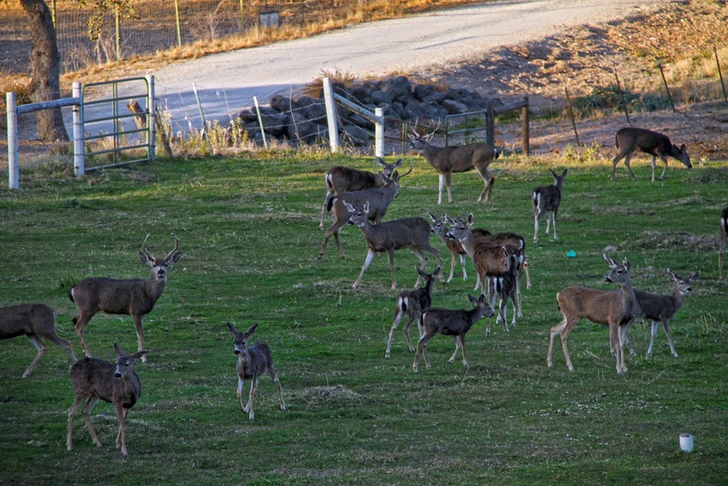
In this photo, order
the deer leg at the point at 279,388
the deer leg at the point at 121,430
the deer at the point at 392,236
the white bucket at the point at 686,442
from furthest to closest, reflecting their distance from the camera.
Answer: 1. the deer at the point at 392,236
2. the deer leg at the point at 279,388
3. the deer leg at the point at 121,430
4. the white bucket at the point at 686,442

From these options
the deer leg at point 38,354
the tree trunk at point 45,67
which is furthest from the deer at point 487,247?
the tree trunk at point 45,67

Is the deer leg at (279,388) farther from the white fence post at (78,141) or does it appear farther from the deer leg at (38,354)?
the white fence post at (78,141)

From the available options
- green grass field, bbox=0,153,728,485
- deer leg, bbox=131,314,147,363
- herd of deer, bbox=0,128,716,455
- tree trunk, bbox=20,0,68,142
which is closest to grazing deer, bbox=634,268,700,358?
herd of deer, bbox=0,128,716,455

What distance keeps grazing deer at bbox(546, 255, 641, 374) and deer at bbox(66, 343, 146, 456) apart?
530 cm

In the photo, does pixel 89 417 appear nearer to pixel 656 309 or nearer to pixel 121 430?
pixel 121 430

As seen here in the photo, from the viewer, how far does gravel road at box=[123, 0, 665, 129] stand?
3800 cm

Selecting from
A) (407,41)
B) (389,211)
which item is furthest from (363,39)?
(389,211)

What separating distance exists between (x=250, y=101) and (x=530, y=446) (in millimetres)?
28722

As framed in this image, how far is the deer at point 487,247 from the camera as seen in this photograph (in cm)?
1505

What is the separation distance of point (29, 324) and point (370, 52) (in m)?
35.5

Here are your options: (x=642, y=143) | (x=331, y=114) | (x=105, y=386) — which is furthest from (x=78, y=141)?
(x=105, y=386)

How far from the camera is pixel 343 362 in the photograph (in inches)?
494

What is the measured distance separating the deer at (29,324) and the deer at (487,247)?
20.8ft

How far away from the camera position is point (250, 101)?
1447 inches
